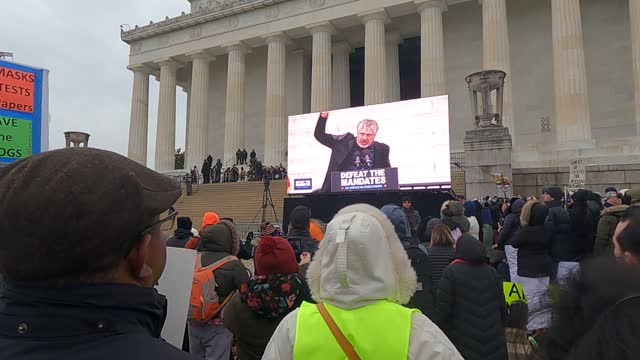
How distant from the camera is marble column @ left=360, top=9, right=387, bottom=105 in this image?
3103cm

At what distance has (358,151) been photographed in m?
17.3

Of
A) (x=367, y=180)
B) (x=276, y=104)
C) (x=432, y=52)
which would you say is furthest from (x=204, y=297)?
(x=276, y=104)

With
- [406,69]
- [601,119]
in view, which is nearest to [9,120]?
[601,119]

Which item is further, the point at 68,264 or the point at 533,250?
the point at 533,250

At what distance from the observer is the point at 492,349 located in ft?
13.1

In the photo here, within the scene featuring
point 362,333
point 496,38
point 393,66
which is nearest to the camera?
point 362,333

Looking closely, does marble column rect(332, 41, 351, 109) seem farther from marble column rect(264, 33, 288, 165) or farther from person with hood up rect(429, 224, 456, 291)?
person with hood up rect(429, 224, 456, 291)

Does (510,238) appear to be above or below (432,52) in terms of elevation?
below

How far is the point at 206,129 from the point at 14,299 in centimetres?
3794

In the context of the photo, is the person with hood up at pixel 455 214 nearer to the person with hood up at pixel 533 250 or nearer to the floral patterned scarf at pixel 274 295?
the person with hood up at pixel 533 250

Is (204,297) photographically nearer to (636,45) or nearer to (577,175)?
(577,175)

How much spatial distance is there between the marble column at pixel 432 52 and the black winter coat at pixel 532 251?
24324 millimetres

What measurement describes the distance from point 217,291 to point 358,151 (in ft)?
44.2

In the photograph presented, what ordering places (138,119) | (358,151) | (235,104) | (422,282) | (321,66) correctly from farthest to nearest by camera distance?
1. (138,119)
2. (235,104)
3. (321,66)
4. (358,151)
5. (422,282)
